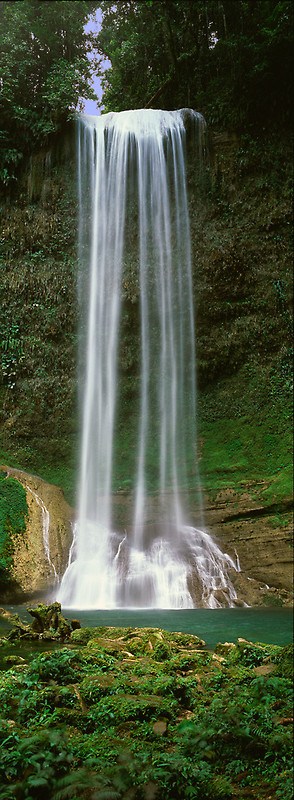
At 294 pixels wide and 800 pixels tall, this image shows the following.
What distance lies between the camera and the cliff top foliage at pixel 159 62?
59.7ft

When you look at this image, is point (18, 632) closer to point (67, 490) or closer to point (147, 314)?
point (67, 490)

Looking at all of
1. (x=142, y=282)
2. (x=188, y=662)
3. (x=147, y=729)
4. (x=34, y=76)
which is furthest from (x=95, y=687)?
(x=34, y=76)

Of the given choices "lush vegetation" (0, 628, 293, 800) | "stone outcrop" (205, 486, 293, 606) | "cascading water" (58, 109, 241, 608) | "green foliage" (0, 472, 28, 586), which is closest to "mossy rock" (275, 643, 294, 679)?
"lush vegetation" (0, 628, 293, 800)

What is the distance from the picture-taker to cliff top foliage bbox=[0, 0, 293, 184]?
18.2m

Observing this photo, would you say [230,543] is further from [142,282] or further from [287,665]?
[287,665]

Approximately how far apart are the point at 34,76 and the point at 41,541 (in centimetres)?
1610

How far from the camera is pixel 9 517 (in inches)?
485

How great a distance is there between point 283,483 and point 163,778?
1259 centimetres

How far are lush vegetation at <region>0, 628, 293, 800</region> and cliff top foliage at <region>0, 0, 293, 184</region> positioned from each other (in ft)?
60.5

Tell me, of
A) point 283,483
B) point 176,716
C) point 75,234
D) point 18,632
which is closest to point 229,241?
point 75,234

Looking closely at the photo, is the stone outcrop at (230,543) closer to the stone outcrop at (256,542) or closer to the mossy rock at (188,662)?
the stone outcrop at (256,542)

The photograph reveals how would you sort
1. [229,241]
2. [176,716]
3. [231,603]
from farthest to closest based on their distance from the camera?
1. [229,241]
2. [231,603]
3. [176,716]

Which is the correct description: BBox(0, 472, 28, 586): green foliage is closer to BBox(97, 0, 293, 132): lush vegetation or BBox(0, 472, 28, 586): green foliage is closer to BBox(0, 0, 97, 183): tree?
BBox(0, 0, 97, 183): tree

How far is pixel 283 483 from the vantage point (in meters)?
14.4
